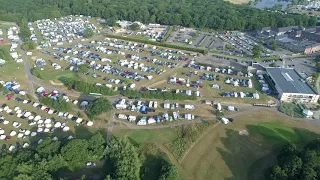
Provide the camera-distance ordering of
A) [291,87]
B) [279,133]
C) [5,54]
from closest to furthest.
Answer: [279,133], [291,87], [5,54]

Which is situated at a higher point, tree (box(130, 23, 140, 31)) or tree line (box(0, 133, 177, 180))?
tree (box(130, 23, 140, 31))

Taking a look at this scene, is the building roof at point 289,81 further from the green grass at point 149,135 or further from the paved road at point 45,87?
the paved road at point 45,87

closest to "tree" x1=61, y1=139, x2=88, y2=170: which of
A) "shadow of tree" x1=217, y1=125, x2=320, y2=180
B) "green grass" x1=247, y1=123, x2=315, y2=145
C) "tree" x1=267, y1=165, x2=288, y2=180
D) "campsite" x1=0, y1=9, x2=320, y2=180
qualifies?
"campsite" x1=0, y1=9, x2=320, y2=180

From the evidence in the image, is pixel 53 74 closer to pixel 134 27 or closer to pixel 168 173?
pixel 134 27

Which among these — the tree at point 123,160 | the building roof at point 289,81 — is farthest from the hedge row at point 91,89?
the building roof at point 289,81

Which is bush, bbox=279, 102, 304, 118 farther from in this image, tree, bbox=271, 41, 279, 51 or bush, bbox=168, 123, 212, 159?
tree, bbox=271, 41, 279, 51

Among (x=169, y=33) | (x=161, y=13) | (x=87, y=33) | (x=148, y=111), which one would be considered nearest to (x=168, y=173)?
(x=148, y=111)

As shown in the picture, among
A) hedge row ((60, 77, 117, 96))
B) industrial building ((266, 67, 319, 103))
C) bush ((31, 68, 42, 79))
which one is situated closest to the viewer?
industrial building ((266, 67, 319, 103))
